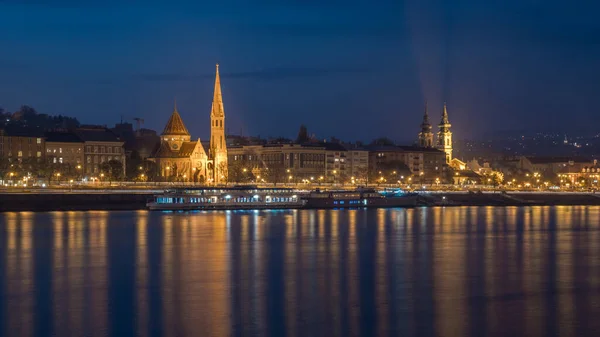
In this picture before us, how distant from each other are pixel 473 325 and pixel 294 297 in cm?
556

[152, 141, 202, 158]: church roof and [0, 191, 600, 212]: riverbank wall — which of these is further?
[152, 141, 202, 158]: church roof

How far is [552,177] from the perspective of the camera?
139 m

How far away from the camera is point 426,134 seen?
487ft

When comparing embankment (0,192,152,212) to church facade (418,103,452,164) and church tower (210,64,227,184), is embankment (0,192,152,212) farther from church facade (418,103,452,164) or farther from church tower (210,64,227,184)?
church facade (418,103,452,164)

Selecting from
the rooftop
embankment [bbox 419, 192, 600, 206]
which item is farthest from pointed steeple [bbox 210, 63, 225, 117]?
embankment [bbox 419, 192, 600, 206]

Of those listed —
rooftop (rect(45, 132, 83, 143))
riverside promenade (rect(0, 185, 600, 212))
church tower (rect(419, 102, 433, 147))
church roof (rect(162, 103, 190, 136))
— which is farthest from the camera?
church tower (rect(419, 102, 433, 147))

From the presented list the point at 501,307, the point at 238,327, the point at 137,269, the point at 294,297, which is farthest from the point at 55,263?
the point at 501,307

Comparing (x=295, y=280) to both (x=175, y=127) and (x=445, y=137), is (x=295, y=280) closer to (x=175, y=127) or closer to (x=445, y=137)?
(x=175, y=127)

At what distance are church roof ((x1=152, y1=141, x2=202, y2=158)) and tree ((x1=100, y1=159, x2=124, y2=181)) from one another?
10.5 metres

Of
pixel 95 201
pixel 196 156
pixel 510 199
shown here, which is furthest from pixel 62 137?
pixel 510 199

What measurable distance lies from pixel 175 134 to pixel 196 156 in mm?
7123

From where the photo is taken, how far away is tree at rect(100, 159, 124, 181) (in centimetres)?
9219

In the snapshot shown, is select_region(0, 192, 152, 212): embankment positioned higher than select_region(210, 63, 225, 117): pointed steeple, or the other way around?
select_region(210, 63, 225, 117): pointed steeple

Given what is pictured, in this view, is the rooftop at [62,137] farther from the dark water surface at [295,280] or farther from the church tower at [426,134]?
the church tower at [426,134]
